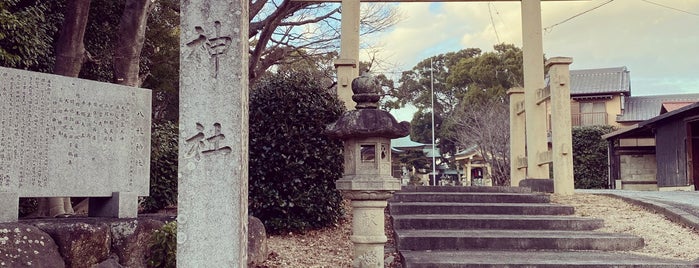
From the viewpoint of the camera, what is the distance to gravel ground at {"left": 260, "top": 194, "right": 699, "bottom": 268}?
574 cm

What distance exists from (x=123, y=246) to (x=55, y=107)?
134 cm

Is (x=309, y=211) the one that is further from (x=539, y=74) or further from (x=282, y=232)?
(x=539, y=74)

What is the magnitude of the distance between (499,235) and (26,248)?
4.57m

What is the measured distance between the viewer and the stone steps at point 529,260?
5.24 meters

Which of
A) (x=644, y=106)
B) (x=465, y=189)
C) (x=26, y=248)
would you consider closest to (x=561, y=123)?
(x=465, y=189)

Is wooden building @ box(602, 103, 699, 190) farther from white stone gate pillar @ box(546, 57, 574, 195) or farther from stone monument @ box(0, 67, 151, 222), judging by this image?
stone monument @ box(0, 67, 151, 222)

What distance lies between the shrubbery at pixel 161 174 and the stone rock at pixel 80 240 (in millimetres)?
3856

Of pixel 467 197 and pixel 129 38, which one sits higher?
pixel 129 38

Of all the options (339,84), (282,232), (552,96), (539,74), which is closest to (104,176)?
(282,232)

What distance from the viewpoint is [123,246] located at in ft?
15.4

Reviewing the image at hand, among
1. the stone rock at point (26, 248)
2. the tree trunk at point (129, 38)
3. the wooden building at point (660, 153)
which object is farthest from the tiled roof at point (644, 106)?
the stone rock at point (26, 248)

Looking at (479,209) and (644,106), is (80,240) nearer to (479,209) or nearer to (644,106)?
(479,209)

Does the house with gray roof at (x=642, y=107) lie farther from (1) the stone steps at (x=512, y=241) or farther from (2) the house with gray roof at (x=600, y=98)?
(1) the stone steps at (x=512, y=241)

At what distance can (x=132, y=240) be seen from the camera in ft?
15.6
